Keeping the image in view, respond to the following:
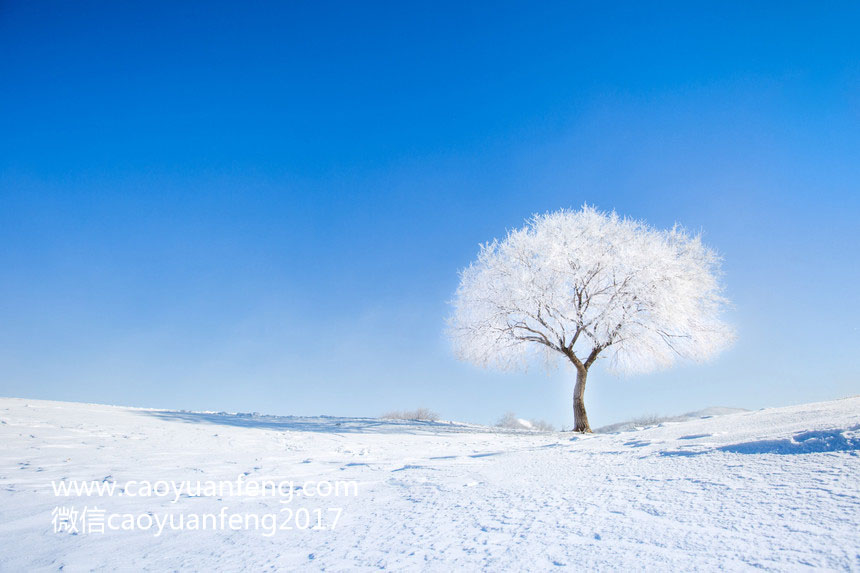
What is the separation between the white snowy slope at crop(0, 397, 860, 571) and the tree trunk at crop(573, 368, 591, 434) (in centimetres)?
1188

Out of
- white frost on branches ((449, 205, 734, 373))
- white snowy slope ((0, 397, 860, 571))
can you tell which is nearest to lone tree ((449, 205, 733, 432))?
white frost on branches ((449, 205, 734, 373))

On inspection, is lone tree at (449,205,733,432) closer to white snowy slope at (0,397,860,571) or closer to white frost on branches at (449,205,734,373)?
white frost on branches at (449,205,734,373)

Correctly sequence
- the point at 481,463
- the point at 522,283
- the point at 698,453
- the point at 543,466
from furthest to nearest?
the point at 522,283, the point at 481,463, the point at 543,466, the point at 698,453

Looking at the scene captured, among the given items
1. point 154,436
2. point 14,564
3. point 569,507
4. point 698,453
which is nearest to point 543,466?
point 698,453

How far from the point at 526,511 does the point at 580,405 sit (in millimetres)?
15427

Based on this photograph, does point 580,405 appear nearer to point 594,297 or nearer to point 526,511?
point 594,297

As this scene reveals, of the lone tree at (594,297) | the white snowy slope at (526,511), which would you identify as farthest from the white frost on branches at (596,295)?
the white snowy slope at (526,511)

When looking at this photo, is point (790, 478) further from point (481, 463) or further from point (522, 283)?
point (522, 283)

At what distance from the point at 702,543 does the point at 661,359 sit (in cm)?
1702

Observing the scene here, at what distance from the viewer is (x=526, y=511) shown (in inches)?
129

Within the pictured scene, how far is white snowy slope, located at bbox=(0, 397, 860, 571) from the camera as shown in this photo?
2408 millimetres

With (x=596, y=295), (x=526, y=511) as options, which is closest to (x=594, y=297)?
(x=596, y=295)

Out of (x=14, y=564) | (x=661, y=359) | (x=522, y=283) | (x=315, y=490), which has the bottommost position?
(x=14, y=564)

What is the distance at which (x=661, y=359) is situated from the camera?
17.7 meters
